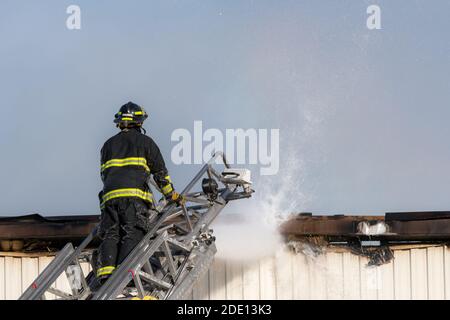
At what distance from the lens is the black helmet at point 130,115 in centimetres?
897

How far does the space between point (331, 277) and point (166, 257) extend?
3058 millimetres

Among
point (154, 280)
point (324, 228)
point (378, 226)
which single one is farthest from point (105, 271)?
point (378, 226)

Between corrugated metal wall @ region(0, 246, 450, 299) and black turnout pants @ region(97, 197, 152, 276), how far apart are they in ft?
9.18

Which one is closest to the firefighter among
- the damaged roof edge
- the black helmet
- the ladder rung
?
the black helmet

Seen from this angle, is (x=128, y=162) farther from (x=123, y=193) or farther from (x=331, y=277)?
(x=331, y=277)

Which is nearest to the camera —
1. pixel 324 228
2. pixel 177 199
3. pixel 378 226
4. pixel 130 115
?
pixel 130 115

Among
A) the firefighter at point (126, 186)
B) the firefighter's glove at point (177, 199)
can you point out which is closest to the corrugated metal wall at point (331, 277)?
the firefighter's glove at point (177, 199)

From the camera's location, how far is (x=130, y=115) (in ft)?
29.4

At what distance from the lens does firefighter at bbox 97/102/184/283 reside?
873 centimetres

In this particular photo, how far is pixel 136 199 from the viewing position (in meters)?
8.83

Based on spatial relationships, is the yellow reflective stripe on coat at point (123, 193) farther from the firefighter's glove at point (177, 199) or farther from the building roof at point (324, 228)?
the building roof at point (324, 228)

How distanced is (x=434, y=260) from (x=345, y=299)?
1.18m

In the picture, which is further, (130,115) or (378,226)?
(378,226)
